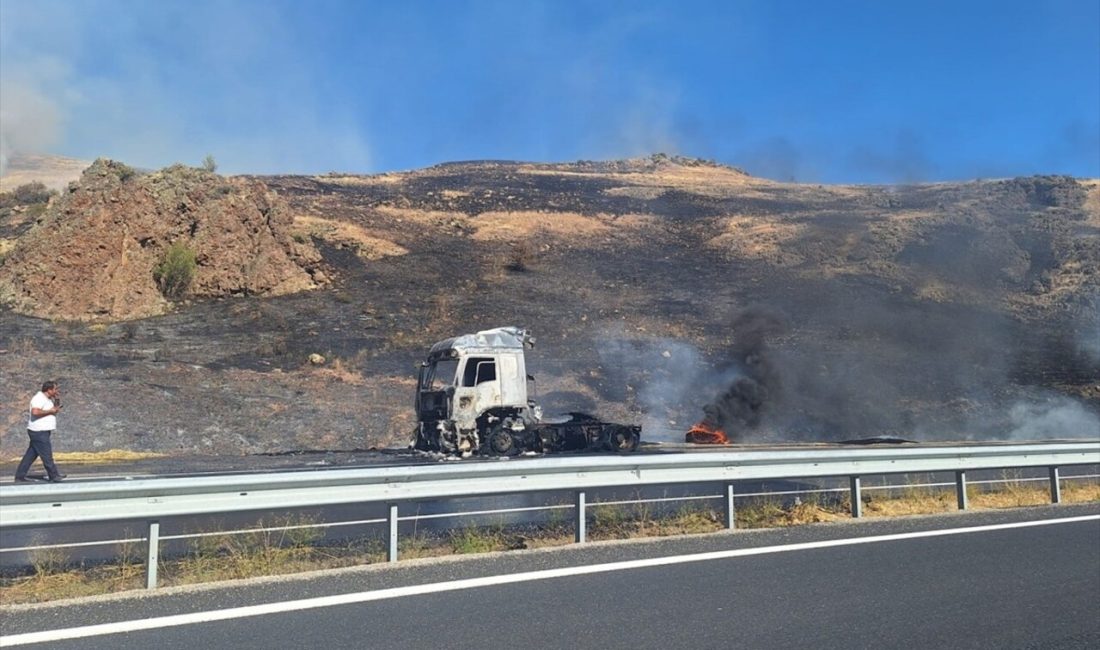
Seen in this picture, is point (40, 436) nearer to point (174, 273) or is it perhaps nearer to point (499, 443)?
point (499, 443)

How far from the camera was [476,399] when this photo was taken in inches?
678

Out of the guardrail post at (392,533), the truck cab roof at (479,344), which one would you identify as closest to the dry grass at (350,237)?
the truck cab roof at (479,344)

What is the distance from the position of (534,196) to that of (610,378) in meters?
30.6

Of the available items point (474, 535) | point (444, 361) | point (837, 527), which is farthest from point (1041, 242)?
point (474, 535)

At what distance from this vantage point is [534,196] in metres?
56.3

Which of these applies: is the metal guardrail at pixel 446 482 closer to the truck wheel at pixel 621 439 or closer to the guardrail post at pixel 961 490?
the guardrail post at pixel 961 490

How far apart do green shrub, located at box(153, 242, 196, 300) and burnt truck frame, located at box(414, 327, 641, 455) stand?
1667cm

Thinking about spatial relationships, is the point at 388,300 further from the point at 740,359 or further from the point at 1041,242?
the point at 1041,242

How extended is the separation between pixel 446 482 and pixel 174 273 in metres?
26.5

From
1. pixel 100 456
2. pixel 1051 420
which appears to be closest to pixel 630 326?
pixel 1051 420

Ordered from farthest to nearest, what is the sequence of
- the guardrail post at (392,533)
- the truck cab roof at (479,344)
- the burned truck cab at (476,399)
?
the truck cab roof at (479,344), the burned truck cab at (476,399), the guardrail post at (392,533)

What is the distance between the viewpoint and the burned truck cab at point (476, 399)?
1700 cm

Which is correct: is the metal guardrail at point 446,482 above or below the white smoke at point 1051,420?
above

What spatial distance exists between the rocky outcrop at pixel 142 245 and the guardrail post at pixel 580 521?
25.1 metres
